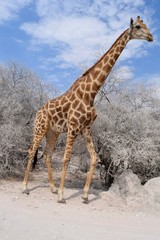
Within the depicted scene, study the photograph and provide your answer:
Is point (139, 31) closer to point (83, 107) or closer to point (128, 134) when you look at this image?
point (83, 107)

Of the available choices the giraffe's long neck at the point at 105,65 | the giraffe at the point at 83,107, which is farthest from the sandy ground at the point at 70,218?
the giraffe's long neck at the point at 105,65

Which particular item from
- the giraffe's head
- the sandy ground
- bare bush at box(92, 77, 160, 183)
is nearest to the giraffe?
the giraffe's head

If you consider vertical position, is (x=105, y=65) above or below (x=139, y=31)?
below

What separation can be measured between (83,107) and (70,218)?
8.66 ft

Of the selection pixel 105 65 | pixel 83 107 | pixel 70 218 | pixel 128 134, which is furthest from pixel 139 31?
pixel 70 218

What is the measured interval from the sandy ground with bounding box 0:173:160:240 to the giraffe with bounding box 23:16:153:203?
16.7 inches

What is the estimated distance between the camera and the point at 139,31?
8.31 metres

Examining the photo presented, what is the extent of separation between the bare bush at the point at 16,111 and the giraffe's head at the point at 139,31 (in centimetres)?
432

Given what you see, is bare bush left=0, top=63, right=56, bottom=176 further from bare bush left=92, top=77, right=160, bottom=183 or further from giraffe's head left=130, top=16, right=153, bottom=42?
giraffe's head left=130, top=16, right=153, bottom=42

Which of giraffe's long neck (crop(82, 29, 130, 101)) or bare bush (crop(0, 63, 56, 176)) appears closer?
giraffe's long neck (crop(82, 29, 130, 101))

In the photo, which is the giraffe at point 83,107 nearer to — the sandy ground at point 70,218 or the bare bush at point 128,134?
the sandy ground at point 70,218

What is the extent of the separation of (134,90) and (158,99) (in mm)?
805

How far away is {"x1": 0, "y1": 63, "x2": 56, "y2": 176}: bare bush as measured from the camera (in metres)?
10.2

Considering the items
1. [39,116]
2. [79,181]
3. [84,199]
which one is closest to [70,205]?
[84,199]
